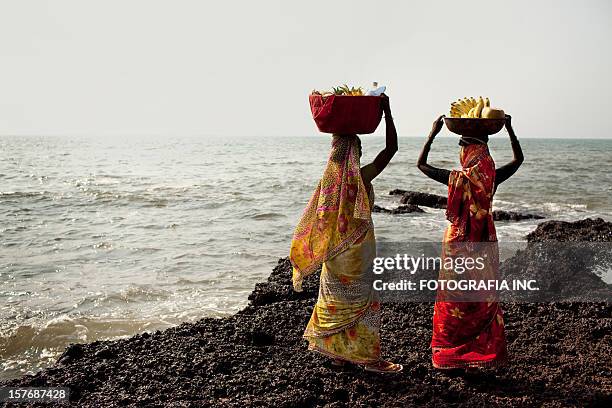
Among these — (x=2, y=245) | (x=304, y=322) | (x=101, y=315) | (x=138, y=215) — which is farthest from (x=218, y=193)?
(x=304, y=322)

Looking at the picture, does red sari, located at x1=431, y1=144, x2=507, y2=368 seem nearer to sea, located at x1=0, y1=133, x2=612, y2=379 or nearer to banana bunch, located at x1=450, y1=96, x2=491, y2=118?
banana bunch, located at x1=450, y1=96, x2=491, y2=118

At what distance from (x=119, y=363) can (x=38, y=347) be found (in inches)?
91.5

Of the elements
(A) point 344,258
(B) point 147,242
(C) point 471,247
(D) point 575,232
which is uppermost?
(C) point 471,247

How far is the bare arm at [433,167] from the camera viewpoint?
4289 millimetres

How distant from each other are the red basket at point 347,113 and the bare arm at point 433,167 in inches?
17.9

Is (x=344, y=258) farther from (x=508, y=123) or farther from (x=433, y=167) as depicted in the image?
(x=508, y=123)

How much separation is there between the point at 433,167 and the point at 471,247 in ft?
2.23

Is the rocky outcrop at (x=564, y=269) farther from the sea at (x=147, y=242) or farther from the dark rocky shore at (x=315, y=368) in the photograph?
the sea at (x=147, y=242)

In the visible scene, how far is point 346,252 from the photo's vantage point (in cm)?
433

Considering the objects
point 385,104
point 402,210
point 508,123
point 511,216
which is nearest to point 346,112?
point 385,104

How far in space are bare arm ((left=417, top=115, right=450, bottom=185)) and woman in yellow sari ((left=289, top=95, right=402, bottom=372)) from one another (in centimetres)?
26

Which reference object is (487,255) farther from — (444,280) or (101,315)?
(101,315)

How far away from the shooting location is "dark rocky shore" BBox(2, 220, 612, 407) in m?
4.18

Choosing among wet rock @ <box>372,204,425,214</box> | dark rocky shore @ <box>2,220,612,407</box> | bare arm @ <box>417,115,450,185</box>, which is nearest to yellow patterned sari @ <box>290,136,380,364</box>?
dark rocky shore @ <box>2,220,612,407</box>
